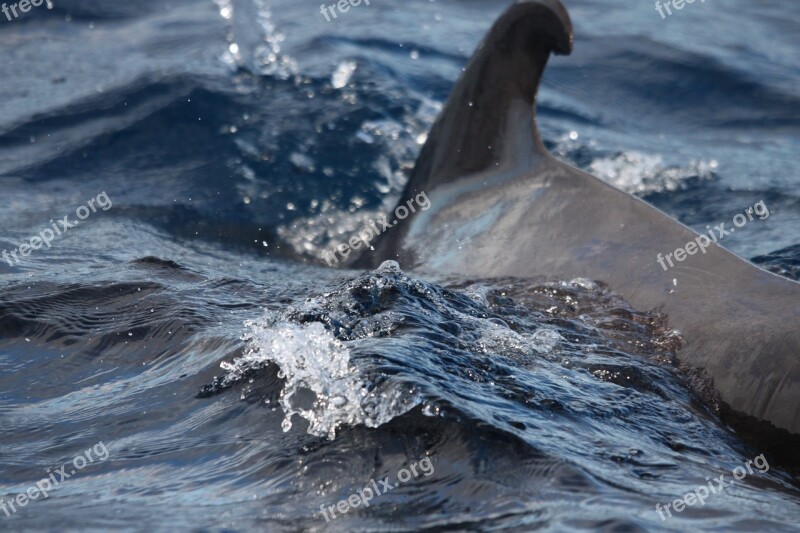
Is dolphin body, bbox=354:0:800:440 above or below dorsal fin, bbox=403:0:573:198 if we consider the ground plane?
below

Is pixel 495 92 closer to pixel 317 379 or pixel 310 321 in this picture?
pixel 310 321

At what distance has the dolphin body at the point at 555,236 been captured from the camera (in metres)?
4.13

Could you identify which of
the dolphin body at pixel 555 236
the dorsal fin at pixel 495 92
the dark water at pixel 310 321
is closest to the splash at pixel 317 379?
the dark water at pixel 310 321

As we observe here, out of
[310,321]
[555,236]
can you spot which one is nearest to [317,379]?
[310,321]

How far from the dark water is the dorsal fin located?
0.90 metres

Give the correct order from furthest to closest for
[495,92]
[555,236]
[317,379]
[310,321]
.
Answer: [495,92], [555,236], [310,321], [317,379]

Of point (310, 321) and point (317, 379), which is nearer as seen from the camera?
point (317, 379)

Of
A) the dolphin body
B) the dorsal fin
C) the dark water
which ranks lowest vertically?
the dark water

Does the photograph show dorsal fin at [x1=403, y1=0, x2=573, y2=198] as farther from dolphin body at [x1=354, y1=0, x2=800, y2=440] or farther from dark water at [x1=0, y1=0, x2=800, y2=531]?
dark water at [x1=0, y1=0, x2=800, y2=531]

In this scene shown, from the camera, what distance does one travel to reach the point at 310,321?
4055 millimetres

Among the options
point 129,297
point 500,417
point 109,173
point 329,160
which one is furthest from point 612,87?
point 500,417

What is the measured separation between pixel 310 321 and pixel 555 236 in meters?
1.64

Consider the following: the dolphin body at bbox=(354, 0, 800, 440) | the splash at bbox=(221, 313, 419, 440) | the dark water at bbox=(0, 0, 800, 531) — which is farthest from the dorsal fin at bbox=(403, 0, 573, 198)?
the splash at bbox=(221, 313, 419, 440)

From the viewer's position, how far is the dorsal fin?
18.1ft
